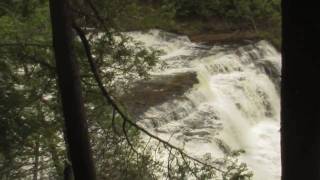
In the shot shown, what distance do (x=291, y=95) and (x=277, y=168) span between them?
9902 mm

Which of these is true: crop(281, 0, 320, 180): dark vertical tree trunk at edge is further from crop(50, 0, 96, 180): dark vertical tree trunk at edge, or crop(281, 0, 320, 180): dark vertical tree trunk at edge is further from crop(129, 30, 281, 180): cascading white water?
crop(129, 30, 281, 180): cascading white water

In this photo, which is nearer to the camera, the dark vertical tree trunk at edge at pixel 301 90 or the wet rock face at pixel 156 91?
the dark vertical tree trunk at edge at pixel 301 90

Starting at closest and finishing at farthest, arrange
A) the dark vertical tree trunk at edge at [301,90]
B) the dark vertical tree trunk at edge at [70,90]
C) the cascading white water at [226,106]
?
the dark vertical tree trunk at edge at [301,90] < the dark vertical tree trunk at edge at [70,90] < the cascading white water at [226,106]

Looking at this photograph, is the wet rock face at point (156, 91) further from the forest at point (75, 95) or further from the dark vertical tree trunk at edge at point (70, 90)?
the dark vertical tree trunk at edge at point (70, 90)

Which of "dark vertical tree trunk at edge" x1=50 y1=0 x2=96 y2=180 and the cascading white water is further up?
the cascading white water

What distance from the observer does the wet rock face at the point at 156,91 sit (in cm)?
1200

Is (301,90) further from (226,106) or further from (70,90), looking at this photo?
(226,106)

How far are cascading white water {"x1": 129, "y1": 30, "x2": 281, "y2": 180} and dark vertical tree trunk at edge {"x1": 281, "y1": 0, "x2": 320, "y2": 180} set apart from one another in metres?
8.64

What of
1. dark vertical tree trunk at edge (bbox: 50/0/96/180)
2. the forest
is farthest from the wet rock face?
dark vertical tree trunk at edge (bbox: 50/0/96/180)

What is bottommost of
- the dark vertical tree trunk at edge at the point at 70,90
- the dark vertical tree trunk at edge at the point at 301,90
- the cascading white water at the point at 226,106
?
the dark vertical tree trunk at edge at the point at 301,90

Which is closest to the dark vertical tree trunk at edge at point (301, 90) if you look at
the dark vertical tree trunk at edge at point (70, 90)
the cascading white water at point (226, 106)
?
the dark vertical tree trunk at edge at point (70, 90)

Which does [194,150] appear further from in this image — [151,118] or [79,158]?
[79,158]

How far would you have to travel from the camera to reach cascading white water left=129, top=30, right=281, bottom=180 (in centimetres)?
1152

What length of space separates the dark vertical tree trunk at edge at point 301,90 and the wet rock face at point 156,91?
9190 mm
